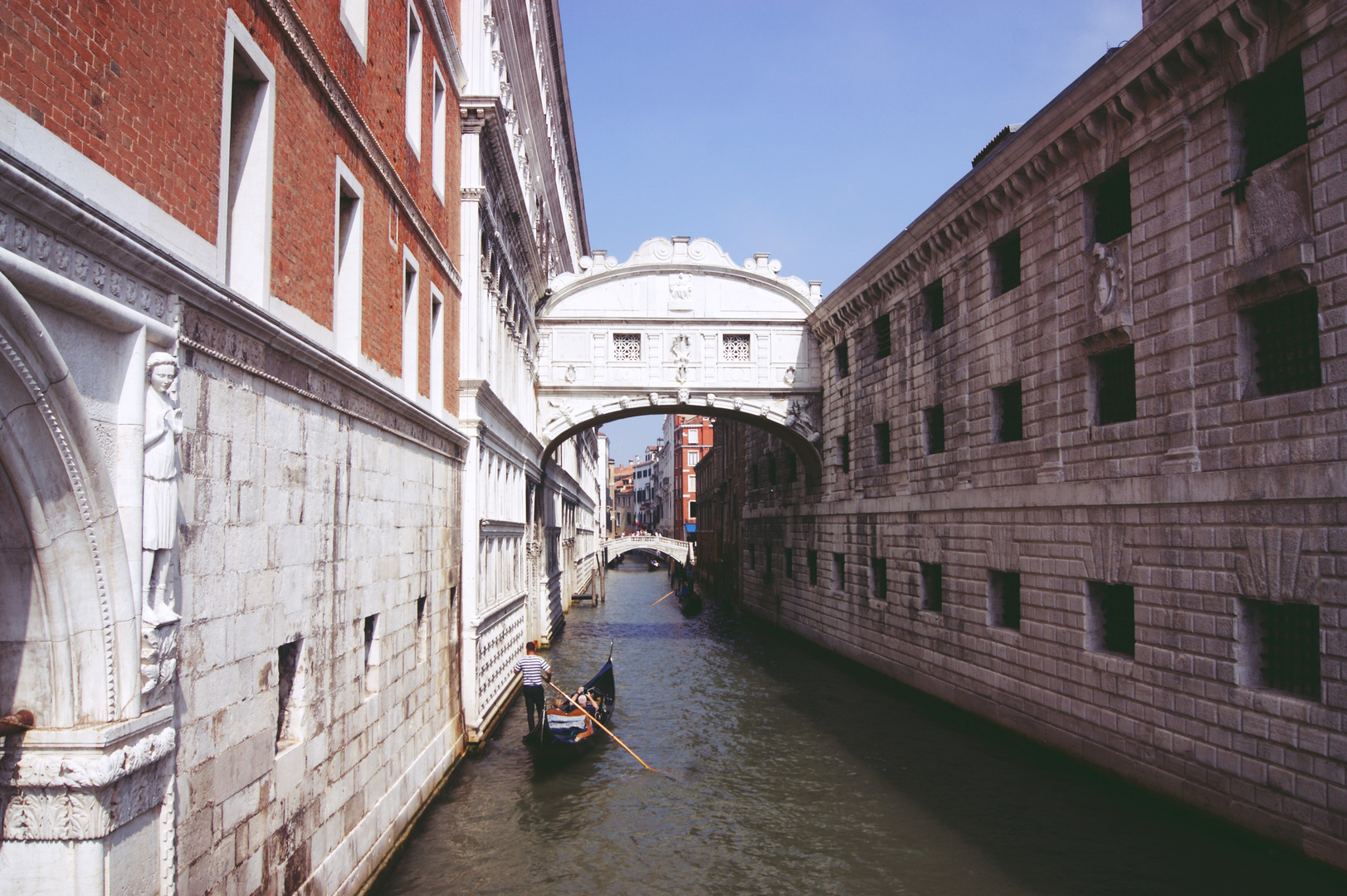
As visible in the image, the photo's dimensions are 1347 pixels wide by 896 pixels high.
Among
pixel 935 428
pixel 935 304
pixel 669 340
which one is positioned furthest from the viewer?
pixel 669 340

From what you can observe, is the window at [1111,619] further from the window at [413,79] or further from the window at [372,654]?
the window at [413,79]

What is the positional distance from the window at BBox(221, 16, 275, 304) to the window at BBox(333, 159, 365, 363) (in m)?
1.57

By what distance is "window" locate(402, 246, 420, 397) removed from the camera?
9.84 metres

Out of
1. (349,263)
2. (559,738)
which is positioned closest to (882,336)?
(559,738)

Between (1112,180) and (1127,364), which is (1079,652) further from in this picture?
(1112,180)

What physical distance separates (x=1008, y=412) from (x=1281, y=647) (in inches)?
231

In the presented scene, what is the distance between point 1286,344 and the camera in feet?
28.8

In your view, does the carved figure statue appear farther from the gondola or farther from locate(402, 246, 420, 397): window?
the gondola

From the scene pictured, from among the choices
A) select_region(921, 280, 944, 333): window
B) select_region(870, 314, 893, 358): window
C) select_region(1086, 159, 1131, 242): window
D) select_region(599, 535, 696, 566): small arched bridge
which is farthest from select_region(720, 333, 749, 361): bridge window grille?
select_region(599, 535, 696, 566): small arched bridge

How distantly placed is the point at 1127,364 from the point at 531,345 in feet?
45.2

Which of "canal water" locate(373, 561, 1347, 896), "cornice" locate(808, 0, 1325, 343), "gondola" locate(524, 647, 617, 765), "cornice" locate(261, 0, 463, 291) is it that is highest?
"cornice" locate(808, 0, 1325, 343)

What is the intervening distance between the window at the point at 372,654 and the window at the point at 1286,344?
885 centimetres

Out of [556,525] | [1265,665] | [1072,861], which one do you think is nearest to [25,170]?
[1072,861]

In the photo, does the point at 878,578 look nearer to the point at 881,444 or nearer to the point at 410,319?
the point at 881,444
